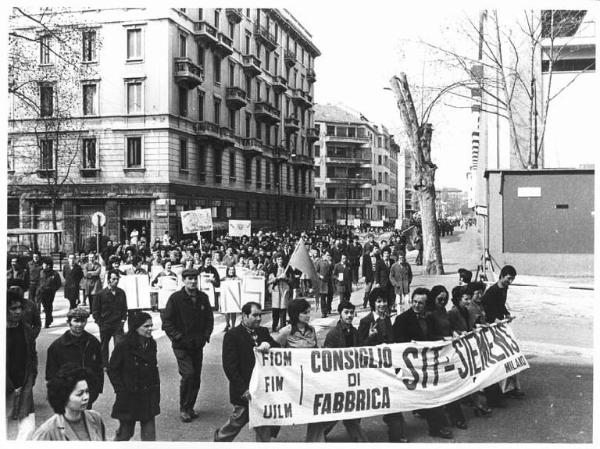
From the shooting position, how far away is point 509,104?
23.5 metres

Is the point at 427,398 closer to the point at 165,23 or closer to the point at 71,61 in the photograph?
the point at 71,61

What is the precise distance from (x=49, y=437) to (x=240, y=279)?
907 centimetres

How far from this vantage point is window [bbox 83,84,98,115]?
22.1 meters

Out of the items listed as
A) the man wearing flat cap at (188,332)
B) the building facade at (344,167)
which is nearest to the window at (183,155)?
the man wearing flat cap at (188,332)

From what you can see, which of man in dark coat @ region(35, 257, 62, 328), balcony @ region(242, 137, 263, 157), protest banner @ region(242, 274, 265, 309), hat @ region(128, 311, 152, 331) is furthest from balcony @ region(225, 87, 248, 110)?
hat @ region(128, 311, 152, 331)

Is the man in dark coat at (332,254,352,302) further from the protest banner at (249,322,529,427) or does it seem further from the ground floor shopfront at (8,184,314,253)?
the ground floor shopfront at (8,184,314,253)

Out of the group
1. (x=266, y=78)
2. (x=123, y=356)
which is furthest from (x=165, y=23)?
(x=123, y=356)

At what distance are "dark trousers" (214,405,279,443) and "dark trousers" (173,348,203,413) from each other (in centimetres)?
94

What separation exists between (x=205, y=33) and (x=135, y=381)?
2455 cm

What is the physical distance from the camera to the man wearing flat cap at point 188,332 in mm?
6570

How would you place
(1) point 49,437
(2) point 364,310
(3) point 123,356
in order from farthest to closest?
(2) point 364,310 → (3) point 123,356 → (1) point 49,437

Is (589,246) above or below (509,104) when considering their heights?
below

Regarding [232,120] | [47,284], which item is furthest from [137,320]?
[232,120]

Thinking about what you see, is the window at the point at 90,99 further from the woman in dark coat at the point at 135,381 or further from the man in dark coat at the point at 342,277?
the woman in dark coat at the point at 135,381
